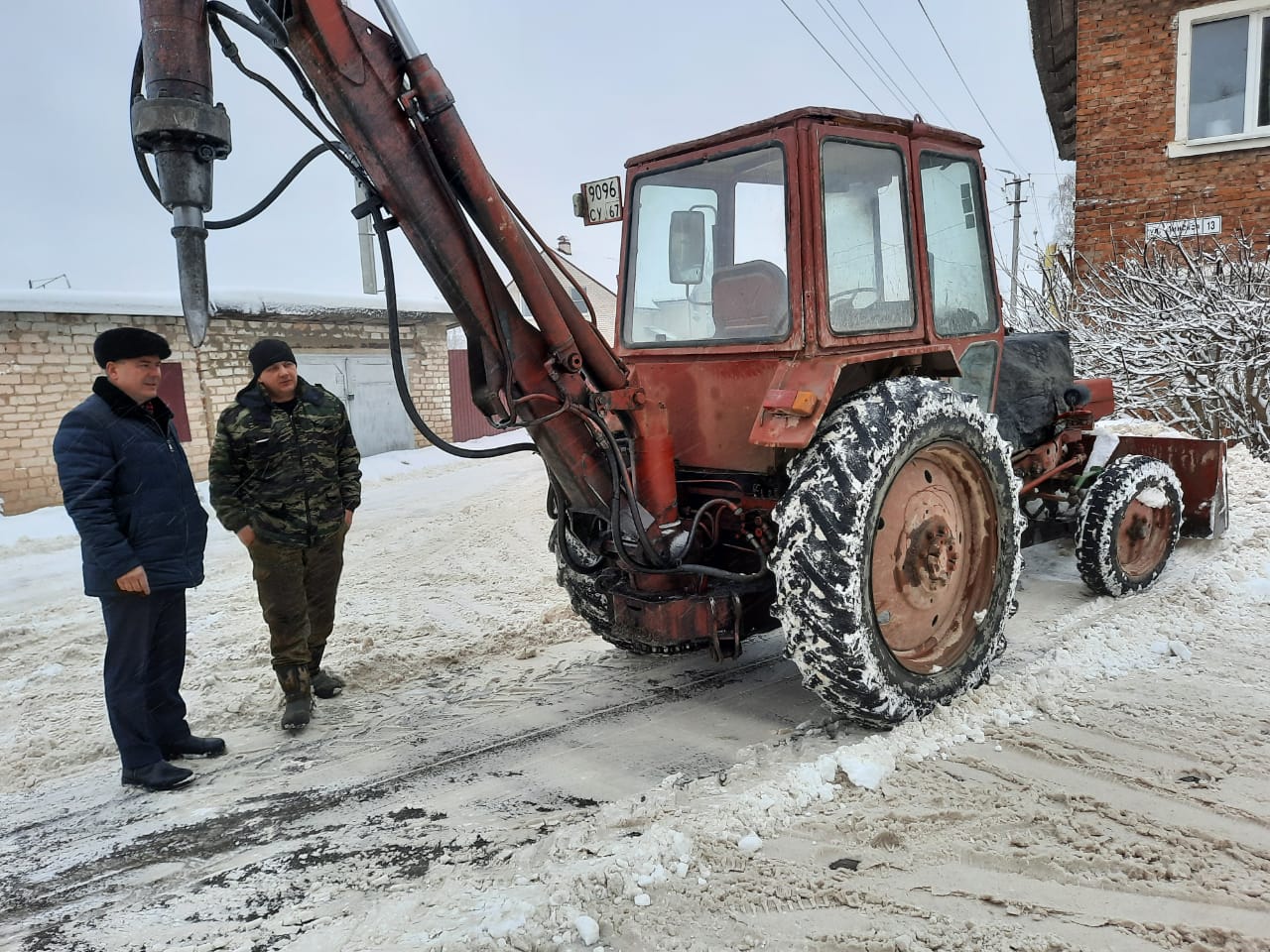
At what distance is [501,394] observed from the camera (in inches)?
115

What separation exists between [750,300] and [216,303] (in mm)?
9326

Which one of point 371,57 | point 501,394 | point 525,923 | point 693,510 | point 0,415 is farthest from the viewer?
point 0,415

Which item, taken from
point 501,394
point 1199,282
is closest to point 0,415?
point 501,394

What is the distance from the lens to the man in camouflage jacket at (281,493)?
3529mm

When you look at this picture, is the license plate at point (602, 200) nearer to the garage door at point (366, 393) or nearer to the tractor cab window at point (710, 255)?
the tractor cab window at point (710, 255)

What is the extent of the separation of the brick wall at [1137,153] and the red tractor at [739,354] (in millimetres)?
7089

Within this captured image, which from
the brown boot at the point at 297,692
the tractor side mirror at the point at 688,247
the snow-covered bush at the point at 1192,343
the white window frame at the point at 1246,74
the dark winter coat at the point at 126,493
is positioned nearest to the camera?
the dark winter coat at the point at 126,493

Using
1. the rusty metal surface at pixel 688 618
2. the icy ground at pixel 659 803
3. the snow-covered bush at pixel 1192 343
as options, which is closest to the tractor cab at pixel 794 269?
the rusty metal surface at pixel 688 618

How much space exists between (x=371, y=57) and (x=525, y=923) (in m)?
2.42

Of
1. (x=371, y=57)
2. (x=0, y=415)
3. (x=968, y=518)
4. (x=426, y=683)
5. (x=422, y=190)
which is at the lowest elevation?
(x=426, y=683)

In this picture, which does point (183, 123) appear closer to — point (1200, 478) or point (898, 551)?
point (898, 551)

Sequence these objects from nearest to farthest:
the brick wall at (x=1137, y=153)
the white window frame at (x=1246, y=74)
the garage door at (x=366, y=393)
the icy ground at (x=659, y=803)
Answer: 1. the icy ground at (x=659, y=803)
2. the white window frame at (x=1246, y=74)
3. the brick wall at (x=1137, y=153)
4. the garage door at (x=366, y=393)

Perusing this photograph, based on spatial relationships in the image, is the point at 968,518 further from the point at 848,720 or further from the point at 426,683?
the point at 426,683

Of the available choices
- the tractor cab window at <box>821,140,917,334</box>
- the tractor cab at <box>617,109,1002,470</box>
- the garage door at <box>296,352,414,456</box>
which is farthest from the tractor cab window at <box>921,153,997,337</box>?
the garage door at <box>296,352,414,456</box>
